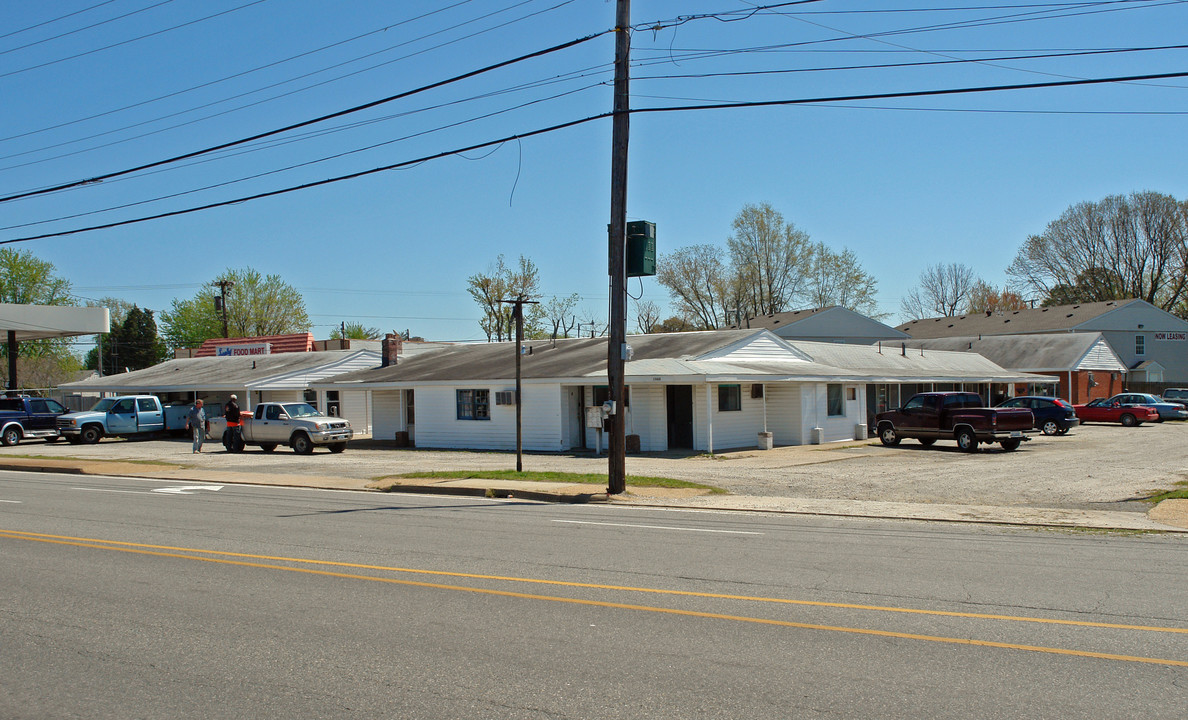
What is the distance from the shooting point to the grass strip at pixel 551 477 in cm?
1848

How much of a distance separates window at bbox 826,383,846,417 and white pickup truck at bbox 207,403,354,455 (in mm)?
17129

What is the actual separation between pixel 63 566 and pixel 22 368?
80249 millimetres

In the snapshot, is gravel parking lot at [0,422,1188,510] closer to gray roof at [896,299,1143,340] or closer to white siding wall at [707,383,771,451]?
white siding wall at [707,383,771,451]

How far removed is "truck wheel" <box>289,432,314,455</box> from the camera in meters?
30.4

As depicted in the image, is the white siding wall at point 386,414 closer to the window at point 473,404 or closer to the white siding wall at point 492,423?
the white siding wall at point 492,423

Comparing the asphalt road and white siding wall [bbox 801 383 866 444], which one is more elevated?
white siding wall [bbox 801 383 866 444]

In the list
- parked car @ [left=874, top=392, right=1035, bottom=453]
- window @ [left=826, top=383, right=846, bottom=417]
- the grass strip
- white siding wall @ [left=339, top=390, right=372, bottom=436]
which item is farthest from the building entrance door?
white siding wall @ [left=339, top=390, right=372, bottom=436]

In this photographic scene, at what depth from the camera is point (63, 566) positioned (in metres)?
9.70

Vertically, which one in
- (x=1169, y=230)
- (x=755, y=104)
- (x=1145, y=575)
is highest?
(x=1169, y=230)

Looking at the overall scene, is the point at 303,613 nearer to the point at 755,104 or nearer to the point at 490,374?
the point at 755,104

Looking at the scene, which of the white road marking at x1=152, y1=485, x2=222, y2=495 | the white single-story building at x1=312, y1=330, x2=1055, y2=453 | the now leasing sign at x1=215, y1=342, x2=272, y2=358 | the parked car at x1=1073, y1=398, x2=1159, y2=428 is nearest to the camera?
the white road marking at x1=152, y1=485, x2=222, y2=495

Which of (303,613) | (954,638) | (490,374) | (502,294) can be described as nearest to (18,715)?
(303,613)

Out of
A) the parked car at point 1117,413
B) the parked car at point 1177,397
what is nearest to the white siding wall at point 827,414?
the parked car at point 1117,413

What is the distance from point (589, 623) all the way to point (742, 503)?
30.0 ft
